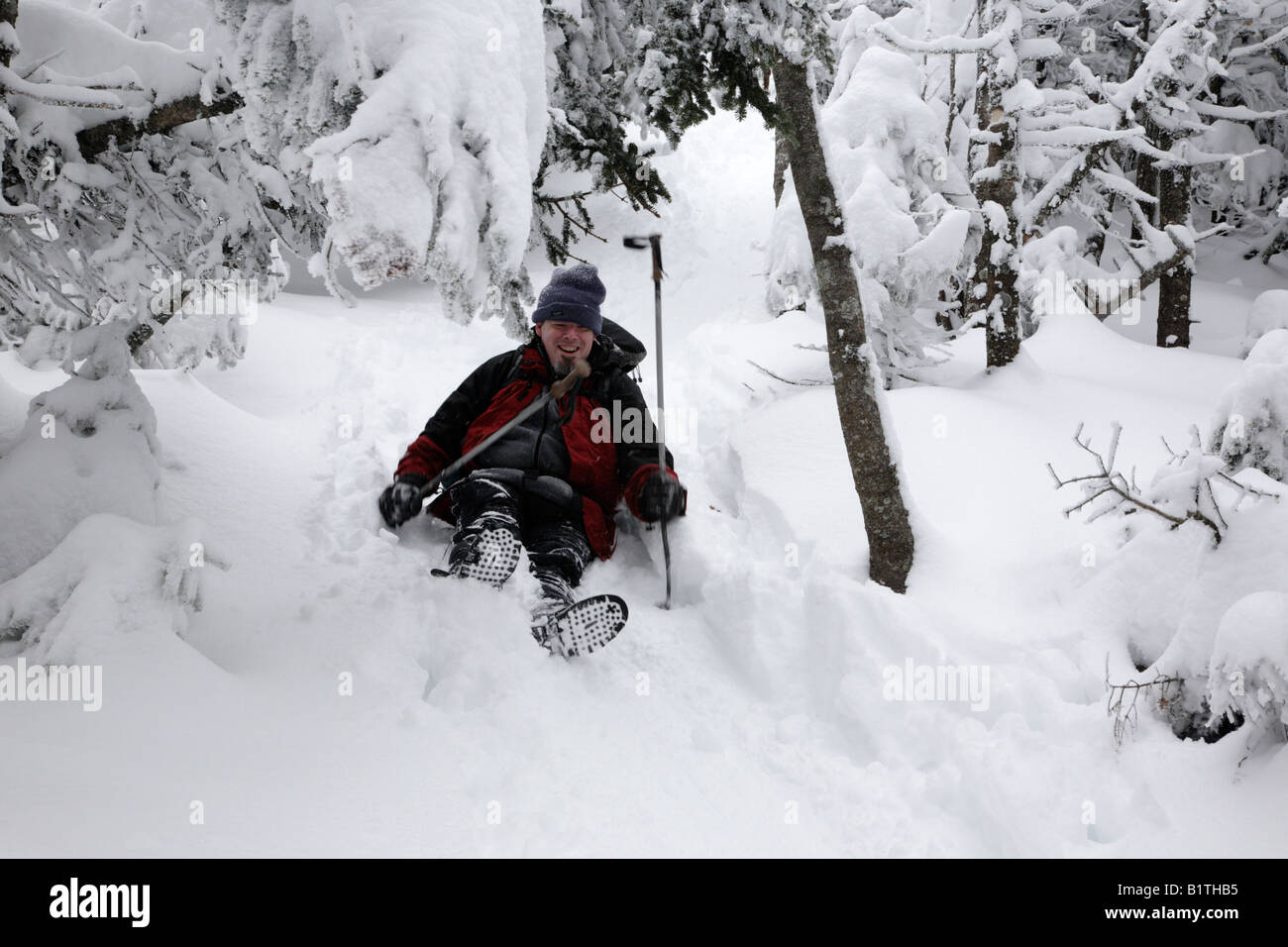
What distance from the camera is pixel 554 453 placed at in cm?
498

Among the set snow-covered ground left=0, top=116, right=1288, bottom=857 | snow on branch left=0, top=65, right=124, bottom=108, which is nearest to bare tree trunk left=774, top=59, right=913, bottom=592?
snow-covered ground left=0, top=116, right=1288, bottom=857

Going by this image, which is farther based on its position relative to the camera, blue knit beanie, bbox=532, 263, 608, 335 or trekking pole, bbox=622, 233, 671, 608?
blue knit beanie, bbox=532, 263, 608, 335

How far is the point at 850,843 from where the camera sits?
294 cm

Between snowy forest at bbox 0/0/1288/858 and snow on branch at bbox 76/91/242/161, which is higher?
snow on branch at bbox 76/91/242/161

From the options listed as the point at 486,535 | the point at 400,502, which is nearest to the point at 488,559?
the point at 486,535

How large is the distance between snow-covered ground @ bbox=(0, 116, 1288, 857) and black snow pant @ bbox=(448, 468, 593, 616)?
233mm

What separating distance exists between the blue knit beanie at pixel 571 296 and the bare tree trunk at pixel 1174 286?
892cm

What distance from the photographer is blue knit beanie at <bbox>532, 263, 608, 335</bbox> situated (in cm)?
496

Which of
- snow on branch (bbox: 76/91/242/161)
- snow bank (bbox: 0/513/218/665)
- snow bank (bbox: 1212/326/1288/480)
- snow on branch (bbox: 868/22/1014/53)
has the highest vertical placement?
snow on branch (bbox: 868/22/1014/53)

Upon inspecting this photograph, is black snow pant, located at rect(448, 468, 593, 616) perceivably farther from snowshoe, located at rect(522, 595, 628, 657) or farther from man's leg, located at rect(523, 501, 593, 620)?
snowshoe, located at rect(522, 595, 628, 657)
